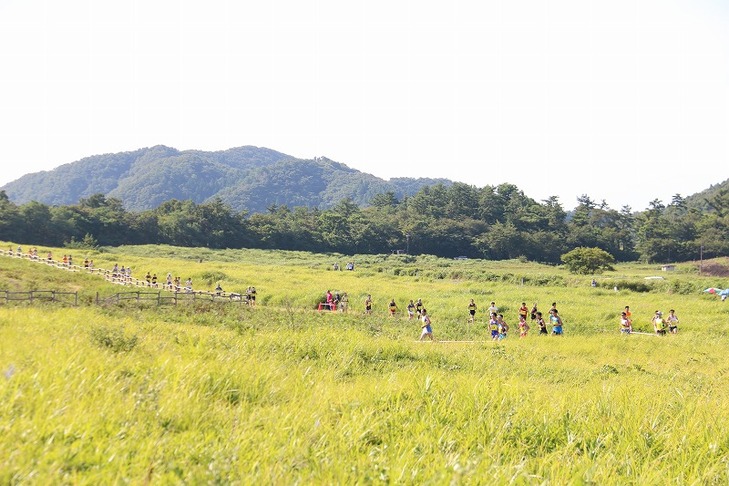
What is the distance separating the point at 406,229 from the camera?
11700 centimetres

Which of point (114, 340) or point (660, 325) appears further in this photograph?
point (660, 325)

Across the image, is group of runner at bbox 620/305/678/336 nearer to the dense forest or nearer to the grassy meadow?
the grassy meadow

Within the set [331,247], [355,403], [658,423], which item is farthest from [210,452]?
[331,247]

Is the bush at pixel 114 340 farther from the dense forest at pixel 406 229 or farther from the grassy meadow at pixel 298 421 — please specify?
the dense forest at pixel 406 229

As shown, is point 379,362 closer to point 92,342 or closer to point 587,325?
point 92,342

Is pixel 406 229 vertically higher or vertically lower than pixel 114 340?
higher

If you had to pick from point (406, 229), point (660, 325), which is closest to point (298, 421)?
point (660, 325)

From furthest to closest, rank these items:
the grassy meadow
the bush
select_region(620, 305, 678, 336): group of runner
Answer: select_region(620, 305, 678, 336): group of runner < the bush < the grassy meadow

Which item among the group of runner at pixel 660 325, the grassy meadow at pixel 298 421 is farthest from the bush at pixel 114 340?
the group of runner at pixel 660 325

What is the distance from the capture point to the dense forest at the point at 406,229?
291 ft

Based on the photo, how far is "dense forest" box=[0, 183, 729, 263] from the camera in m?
88.8

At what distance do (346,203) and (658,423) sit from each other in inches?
5206

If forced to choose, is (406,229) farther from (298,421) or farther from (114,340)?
(298,421)

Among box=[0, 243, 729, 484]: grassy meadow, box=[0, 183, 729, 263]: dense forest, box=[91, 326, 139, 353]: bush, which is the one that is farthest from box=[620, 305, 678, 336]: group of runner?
box=[0, 183, 729, 263]: dense forest
